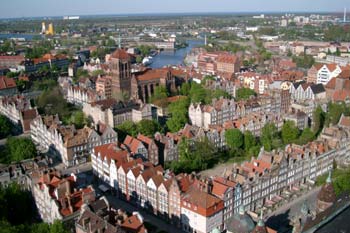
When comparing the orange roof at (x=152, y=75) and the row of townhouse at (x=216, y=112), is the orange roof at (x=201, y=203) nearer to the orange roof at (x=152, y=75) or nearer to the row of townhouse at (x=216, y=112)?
the row of townhouse at (x=216, y=112)

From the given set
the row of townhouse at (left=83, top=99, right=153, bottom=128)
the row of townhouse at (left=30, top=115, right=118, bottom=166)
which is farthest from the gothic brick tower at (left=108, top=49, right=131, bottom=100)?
the row of townhouse at (left=30, top=115, right=118, bottom=166)

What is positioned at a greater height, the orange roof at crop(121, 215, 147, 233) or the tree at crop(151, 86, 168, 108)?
the tree at crop(151, 86, 168, 108)

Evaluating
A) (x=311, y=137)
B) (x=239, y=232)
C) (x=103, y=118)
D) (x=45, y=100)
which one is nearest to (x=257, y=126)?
(x=311, y=137)

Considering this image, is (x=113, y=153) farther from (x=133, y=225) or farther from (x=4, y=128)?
(x=4, y=128)

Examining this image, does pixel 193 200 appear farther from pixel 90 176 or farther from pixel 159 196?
pixel 90 176

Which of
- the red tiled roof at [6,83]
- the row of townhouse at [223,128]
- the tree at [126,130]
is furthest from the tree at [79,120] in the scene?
the red tiled roof at [6,83]

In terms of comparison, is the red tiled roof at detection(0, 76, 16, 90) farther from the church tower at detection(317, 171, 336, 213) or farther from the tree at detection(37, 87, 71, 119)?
the church tower at detection(317, 171, 336, 213)
